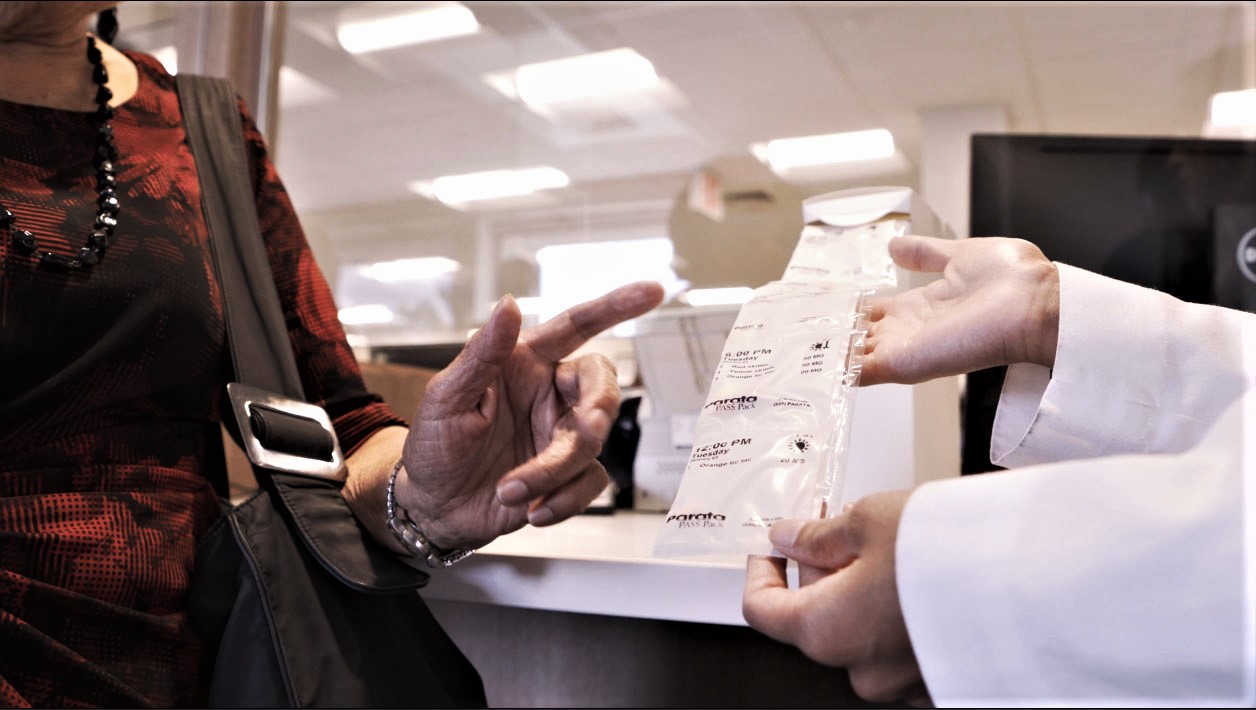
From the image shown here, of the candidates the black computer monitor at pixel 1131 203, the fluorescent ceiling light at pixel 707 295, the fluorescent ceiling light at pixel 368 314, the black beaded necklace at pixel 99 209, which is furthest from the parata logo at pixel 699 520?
the fluorescent ceiling light at pixel 368 314

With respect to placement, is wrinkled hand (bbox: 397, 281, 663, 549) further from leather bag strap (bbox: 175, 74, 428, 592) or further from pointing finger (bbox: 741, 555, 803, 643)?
pointing finger (bbox: 741, 555, 803, 643)

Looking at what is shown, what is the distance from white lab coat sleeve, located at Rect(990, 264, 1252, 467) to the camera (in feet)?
2.14

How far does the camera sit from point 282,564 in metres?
0.76

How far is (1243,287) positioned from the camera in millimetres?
1206

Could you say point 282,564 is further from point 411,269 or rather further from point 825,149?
point 411,269

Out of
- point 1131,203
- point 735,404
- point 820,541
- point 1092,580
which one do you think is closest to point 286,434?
point 735,404

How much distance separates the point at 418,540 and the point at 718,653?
14.0 inches

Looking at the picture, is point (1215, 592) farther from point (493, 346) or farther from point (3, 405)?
point (3, 405)

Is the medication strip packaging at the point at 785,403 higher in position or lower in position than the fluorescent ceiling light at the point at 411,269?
higher

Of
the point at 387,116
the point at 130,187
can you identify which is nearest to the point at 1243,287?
the point at 130,187

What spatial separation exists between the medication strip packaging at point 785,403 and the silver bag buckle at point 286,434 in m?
0.37

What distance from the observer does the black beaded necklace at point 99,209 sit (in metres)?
0.75

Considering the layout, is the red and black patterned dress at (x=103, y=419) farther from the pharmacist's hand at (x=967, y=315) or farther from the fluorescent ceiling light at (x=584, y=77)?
the fluorescent ceiling light at (x=584, y=77)

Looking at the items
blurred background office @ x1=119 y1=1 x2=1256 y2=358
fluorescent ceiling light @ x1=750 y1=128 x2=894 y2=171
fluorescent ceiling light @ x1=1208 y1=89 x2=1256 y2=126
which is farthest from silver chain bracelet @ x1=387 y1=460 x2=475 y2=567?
fluorescent ceiling light @ x1=750 y1=128 x2=894 y2=171
